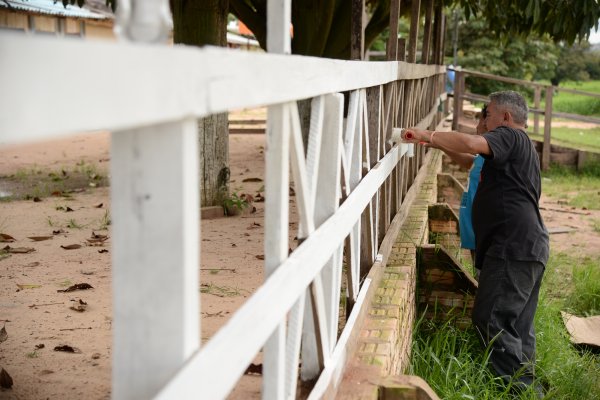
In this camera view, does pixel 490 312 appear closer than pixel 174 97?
No

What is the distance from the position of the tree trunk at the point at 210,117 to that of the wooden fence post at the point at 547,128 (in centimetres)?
1064

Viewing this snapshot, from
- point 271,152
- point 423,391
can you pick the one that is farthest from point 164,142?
point 423,391

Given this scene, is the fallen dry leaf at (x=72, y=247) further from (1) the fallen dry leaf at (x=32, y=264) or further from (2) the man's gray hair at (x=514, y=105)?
(2) the man's gray hair at (x=514, y=105)

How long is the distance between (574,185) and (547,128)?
174 centimetres

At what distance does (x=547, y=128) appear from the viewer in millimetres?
16391

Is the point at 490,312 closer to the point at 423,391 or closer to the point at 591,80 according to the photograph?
the point at 423,391

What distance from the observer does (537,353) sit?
613 cm

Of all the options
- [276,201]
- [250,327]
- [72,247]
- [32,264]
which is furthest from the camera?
[72,247]

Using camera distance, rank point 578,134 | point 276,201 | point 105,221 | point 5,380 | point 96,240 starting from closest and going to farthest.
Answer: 1. point 276,201
2. point 5,380
3. point 96,240
4. point 105,221
5. point 578,134

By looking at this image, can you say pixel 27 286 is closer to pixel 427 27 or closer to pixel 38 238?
pixel 38 238

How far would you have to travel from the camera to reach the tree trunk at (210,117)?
7.04 meters

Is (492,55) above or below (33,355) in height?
above

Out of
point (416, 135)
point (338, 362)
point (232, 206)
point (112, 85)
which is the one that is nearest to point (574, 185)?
point (232, 206)

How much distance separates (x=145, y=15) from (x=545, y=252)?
4.62 meters
